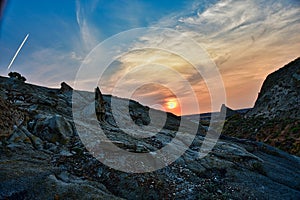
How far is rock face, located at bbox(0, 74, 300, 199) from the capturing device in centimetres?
1344

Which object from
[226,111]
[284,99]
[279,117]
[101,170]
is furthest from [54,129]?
[226,111]

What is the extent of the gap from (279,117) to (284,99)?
10962 mm

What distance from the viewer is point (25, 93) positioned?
27.6m

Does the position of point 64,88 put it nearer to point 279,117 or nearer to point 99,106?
point 99,106

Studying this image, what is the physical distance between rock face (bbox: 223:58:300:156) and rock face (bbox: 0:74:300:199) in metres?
24.9

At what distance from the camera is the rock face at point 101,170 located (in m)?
13.4

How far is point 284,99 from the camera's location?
74.1 m

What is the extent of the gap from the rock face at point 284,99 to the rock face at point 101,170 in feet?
156

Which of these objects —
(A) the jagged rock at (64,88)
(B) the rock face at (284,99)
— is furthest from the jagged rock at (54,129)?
(B) the rock face at (284,99)

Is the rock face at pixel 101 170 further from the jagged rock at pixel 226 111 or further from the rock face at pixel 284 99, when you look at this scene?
the jagged rock at pixel 226 111

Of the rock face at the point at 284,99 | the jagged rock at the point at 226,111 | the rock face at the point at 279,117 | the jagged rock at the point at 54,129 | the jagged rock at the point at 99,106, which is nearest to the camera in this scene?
the jagged rock at the point at 54,129

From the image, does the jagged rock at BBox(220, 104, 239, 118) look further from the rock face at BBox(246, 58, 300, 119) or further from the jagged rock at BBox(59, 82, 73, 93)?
the jagged rock at BBox(59, 82, 73, 93)

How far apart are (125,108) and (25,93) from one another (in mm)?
14623

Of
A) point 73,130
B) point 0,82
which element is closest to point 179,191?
point 73,130
